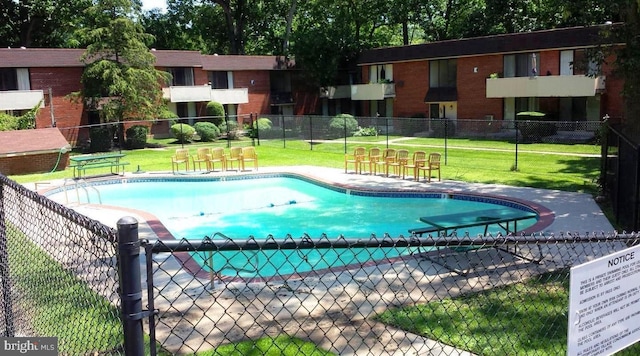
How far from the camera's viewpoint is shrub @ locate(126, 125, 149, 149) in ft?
109

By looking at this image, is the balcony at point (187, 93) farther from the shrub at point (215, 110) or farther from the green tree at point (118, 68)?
the green tree at point (118, 68)

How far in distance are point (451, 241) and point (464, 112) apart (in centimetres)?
3566

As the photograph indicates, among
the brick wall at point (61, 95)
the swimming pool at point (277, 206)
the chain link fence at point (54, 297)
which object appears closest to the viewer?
the chain link fence at point (54, 297)

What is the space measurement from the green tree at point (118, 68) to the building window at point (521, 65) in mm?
20294

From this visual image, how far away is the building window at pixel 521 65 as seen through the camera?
32938mm

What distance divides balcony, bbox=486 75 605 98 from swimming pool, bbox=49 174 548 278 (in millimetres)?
17126

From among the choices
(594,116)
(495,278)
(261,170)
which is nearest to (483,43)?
(594,116)

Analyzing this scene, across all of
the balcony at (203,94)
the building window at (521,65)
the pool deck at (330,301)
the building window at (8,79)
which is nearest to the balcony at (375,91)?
the balcony at (203,94)

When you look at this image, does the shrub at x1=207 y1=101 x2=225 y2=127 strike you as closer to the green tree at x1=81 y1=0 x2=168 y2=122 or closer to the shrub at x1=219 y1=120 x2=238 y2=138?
the shrub at x1=219 y1=120 x2=238 y2=138

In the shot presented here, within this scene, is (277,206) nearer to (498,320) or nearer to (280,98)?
(498,320)

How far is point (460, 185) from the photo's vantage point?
703 inches

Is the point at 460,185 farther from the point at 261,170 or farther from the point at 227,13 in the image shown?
the point at 227,13

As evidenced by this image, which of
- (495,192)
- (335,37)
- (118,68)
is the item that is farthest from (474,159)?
(335,37)

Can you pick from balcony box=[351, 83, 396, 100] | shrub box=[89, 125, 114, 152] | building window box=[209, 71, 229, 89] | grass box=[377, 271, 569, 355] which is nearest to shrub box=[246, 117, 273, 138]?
building window box=[209, 71, 229, 89]
